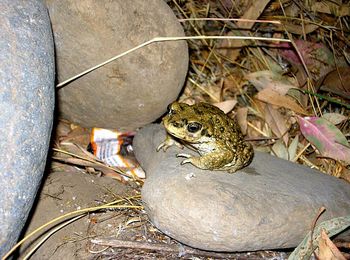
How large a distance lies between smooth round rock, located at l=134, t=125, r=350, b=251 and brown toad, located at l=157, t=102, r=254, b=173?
0.08 meters

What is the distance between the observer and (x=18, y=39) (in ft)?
7.18

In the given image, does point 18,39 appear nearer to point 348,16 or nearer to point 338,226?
point 338,226

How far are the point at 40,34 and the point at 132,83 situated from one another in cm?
94

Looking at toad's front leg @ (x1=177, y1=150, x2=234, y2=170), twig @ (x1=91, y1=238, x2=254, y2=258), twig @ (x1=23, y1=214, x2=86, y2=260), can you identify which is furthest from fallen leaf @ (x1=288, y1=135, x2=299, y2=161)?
twig @ (x1=23, y1=214, x2=86, y2=260)

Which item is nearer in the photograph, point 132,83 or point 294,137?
point 132,83

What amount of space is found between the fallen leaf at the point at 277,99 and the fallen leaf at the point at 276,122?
73mm

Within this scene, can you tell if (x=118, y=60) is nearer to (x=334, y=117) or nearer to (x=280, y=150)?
(x=280, y=150)

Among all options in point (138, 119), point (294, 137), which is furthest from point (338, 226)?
point (138, 119)

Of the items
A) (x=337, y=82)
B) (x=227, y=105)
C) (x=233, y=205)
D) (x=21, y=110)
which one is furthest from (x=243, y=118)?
(x=21, y=110)

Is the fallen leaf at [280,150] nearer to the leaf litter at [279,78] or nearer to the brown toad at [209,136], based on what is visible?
the leaf litter at [279,78]

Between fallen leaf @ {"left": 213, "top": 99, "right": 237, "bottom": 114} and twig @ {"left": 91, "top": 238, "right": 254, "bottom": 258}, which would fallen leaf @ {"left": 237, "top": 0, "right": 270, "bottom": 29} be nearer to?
fallen leaf @ {"left": 213, "top": 99, "right": 237, "bottom": 114}

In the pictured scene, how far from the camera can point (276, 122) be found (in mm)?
3773

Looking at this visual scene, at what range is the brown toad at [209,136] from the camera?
8.99 feet

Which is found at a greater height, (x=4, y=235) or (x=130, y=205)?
(x=4, y=235)
